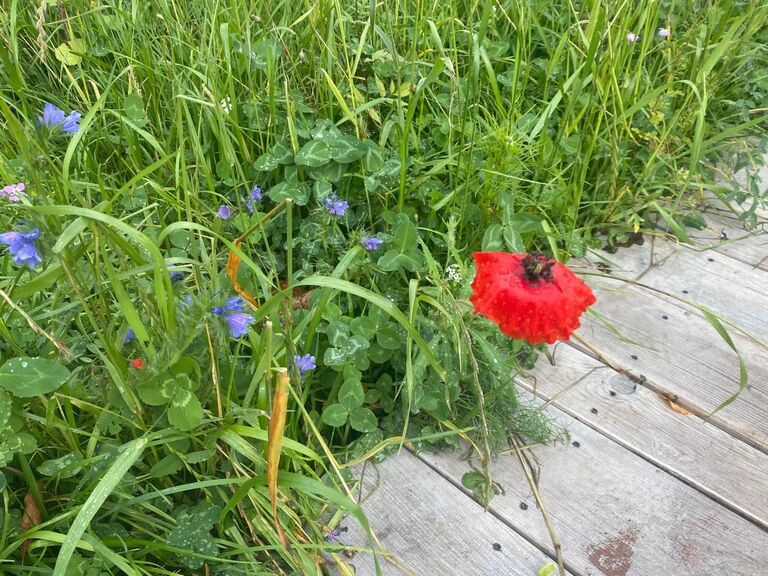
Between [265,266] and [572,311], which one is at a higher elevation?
[572,311]

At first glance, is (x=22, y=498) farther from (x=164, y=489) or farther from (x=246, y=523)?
(x=246, y=523)

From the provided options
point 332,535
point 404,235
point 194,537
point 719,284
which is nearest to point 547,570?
point 332,535

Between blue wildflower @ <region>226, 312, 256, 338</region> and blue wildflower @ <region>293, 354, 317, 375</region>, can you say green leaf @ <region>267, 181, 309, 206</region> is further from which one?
blue wildflower @ <region>226, 312, 256, 338</region>

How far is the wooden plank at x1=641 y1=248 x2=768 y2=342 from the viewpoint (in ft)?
5.16

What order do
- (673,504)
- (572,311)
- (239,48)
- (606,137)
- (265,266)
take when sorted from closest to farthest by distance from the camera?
(572,311) → (673,504) → (265,266) → (239,48) → (606,137)

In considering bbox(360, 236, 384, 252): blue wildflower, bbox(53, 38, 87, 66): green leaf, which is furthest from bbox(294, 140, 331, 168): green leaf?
bbox(53, 38, 87, 66): green leaf

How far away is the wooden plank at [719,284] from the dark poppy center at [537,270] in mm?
925

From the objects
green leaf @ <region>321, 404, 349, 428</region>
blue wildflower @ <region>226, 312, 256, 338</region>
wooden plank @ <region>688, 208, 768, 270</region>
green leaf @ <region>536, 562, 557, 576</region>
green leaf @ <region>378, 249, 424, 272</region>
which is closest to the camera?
blue wildflower @ <region>226, 312, 256, 338</region>

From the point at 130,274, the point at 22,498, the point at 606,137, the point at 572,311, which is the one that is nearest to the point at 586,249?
the point at 606,137

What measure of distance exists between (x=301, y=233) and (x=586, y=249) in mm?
819

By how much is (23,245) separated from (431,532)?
2.89 ft

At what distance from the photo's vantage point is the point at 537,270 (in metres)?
0.88

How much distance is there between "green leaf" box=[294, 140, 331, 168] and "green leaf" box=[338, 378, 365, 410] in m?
0.58

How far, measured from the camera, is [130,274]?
0.92 meters
